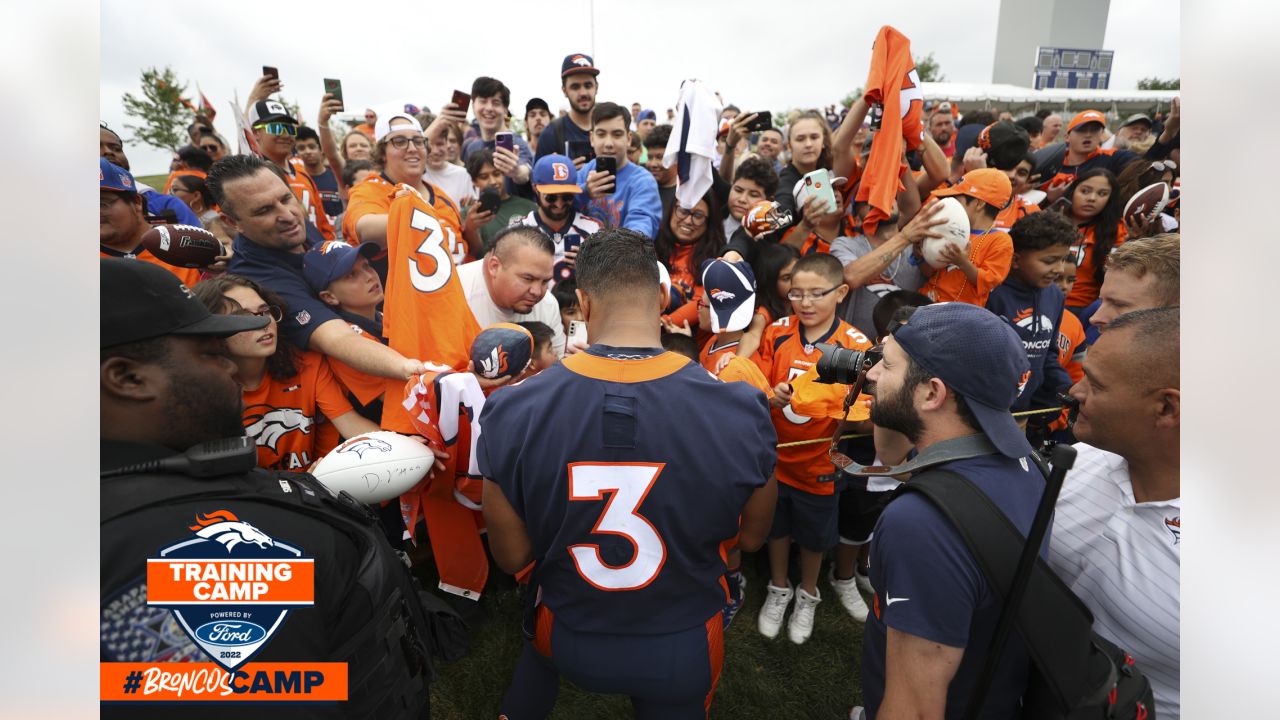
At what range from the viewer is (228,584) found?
125 cm

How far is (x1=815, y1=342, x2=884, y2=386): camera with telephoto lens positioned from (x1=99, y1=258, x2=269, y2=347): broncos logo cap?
6.39 feet

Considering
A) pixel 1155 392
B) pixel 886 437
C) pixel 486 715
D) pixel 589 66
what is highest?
pixel 589 66

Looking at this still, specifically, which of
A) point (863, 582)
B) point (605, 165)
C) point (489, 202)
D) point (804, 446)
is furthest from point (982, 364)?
point (489, 202)

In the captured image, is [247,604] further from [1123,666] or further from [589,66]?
[589,66]

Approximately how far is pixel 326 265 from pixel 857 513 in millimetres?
3431

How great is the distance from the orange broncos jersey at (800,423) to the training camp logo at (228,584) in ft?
8.02

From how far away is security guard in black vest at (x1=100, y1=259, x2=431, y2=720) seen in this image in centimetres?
119

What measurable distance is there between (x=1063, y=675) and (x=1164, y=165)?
5.78 metres

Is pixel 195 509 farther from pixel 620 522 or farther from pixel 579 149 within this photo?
pixel 579 149

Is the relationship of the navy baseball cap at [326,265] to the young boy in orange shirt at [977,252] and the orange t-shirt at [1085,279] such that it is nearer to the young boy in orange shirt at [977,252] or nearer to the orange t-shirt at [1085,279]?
the young boy in orange shirt at [977,252]

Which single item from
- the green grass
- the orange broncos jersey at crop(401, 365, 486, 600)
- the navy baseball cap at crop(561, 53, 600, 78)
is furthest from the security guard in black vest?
the navy baseball cap at crop(561, 53, 600, 78)

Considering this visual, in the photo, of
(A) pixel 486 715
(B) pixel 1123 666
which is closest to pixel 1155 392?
(B) pixel 1123 666

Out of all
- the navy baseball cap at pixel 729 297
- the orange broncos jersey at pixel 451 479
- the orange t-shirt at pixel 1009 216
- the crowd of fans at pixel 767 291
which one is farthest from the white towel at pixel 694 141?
the orange broncos jersey at pixel 451 479
